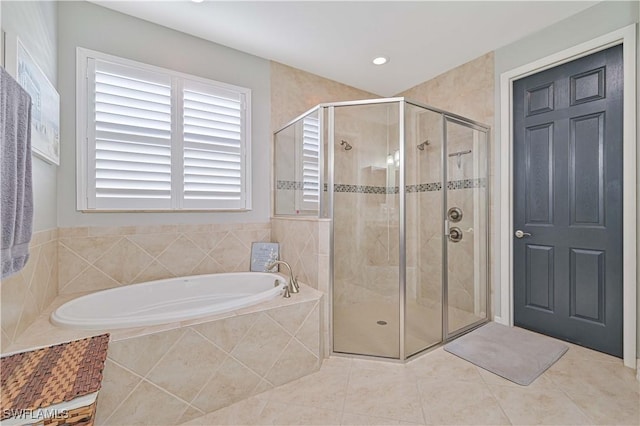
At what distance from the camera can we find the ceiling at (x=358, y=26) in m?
2.11

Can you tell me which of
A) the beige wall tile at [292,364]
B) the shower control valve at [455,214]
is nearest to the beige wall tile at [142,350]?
the beige wall tile at [292,364]

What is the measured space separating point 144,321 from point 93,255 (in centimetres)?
104

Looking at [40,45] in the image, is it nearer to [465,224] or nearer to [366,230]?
[366,230]

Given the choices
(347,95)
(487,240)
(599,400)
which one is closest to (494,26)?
(347,95)

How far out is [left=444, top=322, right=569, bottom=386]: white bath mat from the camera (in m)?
1.92

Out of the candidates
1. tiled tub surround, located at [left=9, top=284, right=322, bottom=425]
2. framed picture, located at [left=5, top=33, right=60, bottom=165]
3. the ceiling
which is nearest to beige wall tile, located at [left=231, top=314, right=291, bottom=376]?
tiled tub surround, located at [left=9, top=284, right=322, bottom=425]

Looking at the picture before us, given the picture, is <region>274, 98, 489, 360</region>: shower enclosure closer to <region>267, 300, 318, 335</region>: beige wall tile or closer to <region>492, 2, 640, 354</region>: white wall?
<region>492, 2, 640, 354</region>: white wall

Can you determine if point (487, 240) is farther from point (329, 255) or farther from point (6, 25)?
point (6, 25)

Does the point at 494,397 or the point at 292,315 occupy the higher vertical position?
the point at 292,315

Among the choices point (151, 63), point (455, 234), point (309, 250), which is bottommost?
point (309, 250)

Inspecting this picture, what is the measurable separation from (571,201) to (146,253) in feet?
11.3

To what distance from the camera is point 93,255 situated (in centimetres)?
212

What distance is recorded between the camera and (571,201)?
227 cm

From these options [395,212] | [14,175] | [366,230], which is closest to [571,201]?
[395,212]
